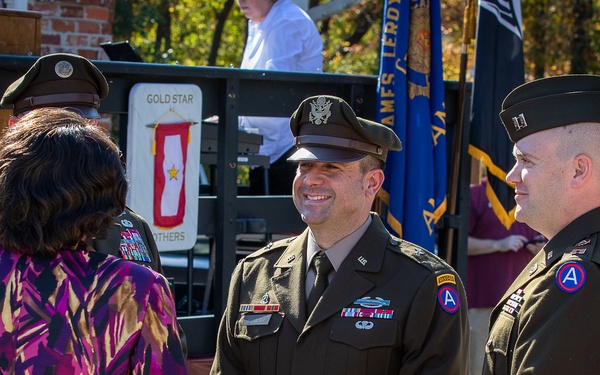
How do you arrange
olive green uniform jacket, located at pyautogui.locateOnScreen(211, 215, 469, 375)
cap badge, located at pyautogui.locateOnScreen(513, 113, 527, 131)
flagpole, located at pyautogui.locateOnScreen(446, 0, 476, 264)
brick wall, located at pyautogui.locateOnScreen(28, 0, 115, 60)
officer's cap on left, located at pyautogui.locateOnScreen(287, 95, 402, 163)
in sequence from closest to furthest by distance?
cap badge, located at pyautogui.locateOnScreen(513, 113, 527, 131) → olive green uniform jacket, located at pyautogui.locateOnScreen(211, 215, 469, 375) → officer's cap on left, located at pyautogui.locateOnScreen(287, 95, 402, 163) → flagpole, located at pyautogui.locateOnScreen(446, 0, 476, 264) → brick wall, located at pyautogui.locateOnScreen(28, 0, 115, 60)

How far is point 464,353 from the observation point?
3.02 meters

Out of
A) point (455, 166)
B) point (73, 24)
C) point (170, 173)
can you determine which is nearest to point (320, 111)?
point (170, 173)

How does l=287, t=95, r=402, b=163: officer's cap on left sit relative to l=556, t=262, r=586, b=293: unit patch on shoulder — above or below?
above

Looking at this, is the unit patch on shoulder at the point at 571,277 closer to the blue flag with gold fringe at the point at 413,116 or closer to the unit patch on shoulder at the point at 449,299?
the unit patch on shoulder at the point at 449,299

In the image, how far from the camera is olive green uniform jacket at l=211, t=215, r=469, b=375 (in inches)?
117

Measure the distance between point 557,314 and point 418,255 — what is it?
2.75 ft

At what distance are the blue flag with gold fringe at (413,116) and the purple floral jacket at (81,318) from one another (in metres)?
2.72

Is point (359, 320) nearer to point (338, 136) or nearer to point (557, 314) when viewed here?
point (338, 136)

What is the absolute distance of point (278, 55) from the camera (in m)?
5.17

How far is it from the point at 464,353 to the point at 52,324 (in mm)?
1464

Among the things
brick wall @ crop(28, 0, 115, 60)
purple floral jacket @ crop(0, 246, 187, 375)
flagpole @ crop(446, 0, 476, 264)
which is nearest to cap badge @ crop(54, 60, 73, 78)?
purple floral jacket @ crop(0, 246, 187, 375)

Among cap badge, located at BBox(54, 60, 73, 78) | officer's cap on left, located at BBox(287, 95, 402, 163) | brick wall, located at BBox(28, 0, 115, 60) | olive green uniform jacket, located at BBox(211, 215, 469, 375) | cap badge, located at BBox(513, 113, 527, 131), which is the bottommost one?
olive green uniform jacket, located at BBox(211, 215, 469, 375)

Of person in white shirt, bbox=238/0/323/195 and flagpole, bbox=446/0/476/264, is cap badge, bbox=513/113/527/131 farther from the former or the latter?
person in white shirt, bbox=238/0/323/195

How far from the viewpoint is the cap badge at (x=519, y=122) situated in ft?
8.85
